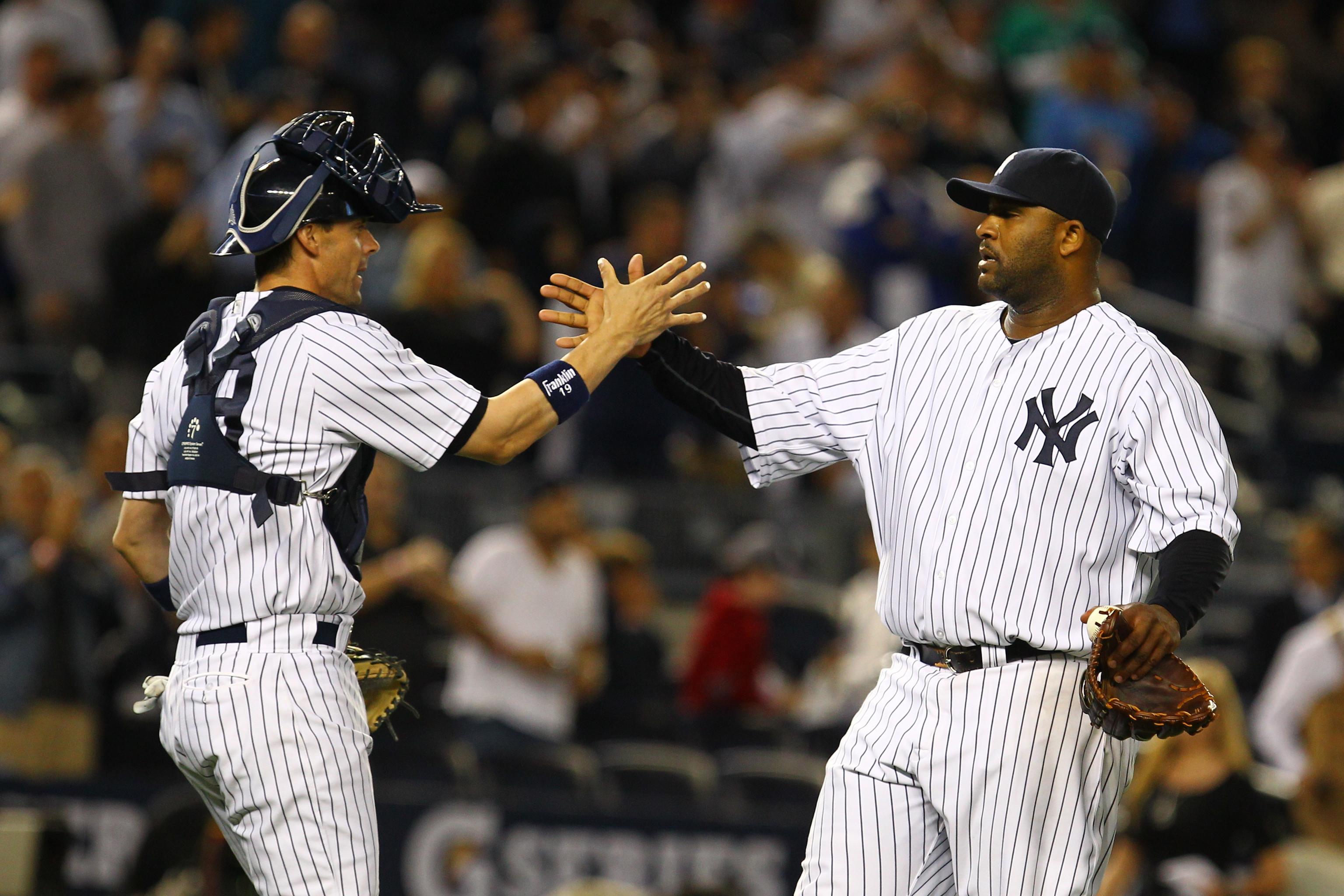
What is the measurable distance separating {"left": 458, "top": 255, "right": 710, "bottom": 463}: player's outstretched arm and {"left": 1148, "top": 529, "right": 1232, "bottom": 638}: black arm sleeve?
1.26 m

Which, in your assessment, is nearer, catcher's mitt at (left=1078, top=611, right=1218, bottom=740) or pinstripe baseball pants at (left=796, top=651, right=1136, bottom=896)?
catcher's mitt at (left=1078, top=611, right=1218, bottom=740)

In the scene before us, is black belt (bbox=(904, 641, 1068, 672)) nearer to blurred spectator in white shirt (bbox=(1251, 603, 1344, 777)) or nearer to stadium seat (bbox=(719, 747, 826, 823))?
stadium seat (bbox=(719, 747, 826, 823))

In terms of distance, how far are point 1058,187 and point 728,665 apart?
5.15 meters

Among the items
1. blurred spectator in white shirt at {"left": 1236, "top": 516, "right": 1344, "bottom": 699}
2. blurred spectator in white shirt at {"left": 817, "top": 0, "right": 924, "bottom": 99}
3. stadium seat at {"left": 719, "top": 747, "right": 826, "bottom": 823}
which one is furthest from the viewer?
blurred spectator in white shirt at {"left": 817, "top": 0, "right": 924, "bottom": 99}

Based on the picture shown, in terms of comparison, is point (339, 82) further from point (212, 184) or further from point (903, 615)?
point (903, 615)

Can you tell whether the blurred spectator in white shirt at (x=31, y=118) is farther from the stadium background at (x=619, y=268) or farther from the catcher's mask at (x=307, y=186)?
the catcher's mask at (x=307, y=186)

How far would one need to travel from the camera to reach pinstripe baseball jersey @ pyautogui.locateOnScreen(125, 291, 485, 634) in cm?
433

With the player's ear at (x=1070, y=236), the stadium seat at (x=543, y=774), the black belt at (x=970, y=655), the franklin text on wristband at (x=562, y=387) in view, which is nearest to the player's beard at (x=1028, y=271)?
the player's ear at (x=1070, y=236)

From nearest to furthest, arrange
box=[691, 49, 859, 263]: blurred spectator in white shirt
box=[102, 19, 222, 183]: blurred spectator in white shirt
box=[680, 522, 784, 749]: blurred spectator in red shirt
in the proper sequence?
1. box=[680, 522, 784, 749]: blurred spectator in red shirt
2. box=[102, 19, 222, 183]: blurred spectator in white shirt
3. box=[691, 49, 859, 263]: blurred spectator in white shirt

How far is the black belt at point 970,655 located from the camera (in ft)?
14.3

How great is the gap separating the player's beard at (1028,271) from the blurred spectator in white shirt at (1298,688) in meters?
4.78

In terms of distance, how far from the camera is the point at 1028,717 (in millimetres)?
4289

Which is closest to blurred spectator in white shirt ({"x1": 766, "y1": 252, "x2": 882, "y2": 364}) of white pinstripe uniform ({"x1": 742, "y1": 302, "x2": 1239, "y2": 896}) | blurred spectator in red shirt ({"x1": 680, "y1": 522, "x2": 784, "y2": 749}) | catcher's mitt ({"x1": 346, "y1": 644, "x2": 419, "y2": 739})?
blurred spectator in red shirt ({"x1": 680, "y1": 522, "x2": 784, "y2": 749})

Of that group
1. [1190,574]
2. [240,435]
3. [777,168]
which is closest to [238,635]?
[240,435]
